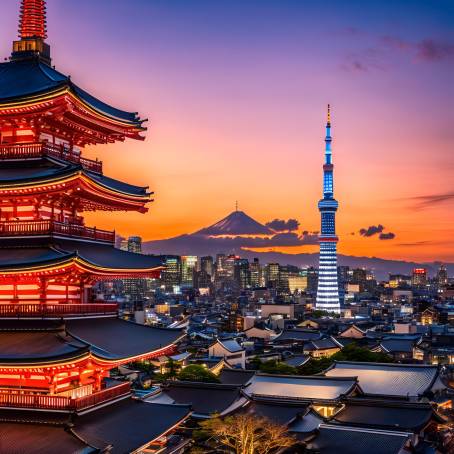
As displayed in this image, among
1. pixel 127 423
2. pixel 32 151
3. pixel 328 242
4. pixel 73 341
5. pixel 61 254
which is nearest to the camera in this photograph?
pixel 73 341

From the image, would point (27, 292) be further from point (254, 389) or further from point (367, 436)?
point (254, 389)

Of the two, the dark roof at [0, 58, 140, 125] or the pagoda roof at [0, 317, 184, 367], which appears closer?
the pagoda roof at [0, 317, 184, 367]

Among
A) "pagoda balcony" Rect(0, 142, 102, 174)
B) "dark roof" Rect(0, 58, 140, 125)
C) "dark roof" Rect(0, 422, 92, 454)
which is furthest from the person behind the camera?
"pagoda balcony" Rect(0, 142, 102, 174)

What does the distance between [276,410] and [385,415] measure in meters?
5.52

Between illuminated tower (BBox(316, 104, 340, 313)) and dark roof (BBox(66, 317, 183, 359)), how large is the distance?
12997 cm

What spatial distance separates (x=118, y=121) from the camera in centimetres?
2128

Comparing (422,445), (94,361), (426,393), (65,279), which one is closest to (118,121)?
(65,279)

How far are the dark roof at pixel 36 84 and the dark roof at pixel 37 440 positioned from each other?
9250 millimetres

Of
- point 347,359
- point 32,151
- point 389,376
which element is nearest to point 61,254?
point 32,151

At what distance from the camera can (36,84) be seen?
760 inches

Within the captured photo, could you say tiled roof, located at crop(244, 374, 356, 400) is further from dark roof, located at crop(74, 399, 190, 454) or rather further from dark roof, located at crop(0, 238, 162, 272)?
dark roof, located at crop(0, 238, 162, 272)

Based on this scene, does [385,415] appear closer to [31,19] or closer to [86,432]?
[86,432]

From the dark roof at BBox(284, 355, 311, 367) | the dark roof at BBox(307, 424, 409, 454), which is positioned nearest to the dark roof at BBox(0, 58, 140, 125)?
the dark roof at BBox(307, 424, 409, 454)

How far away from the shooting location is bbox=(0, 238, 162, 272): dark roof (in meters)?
17.3
